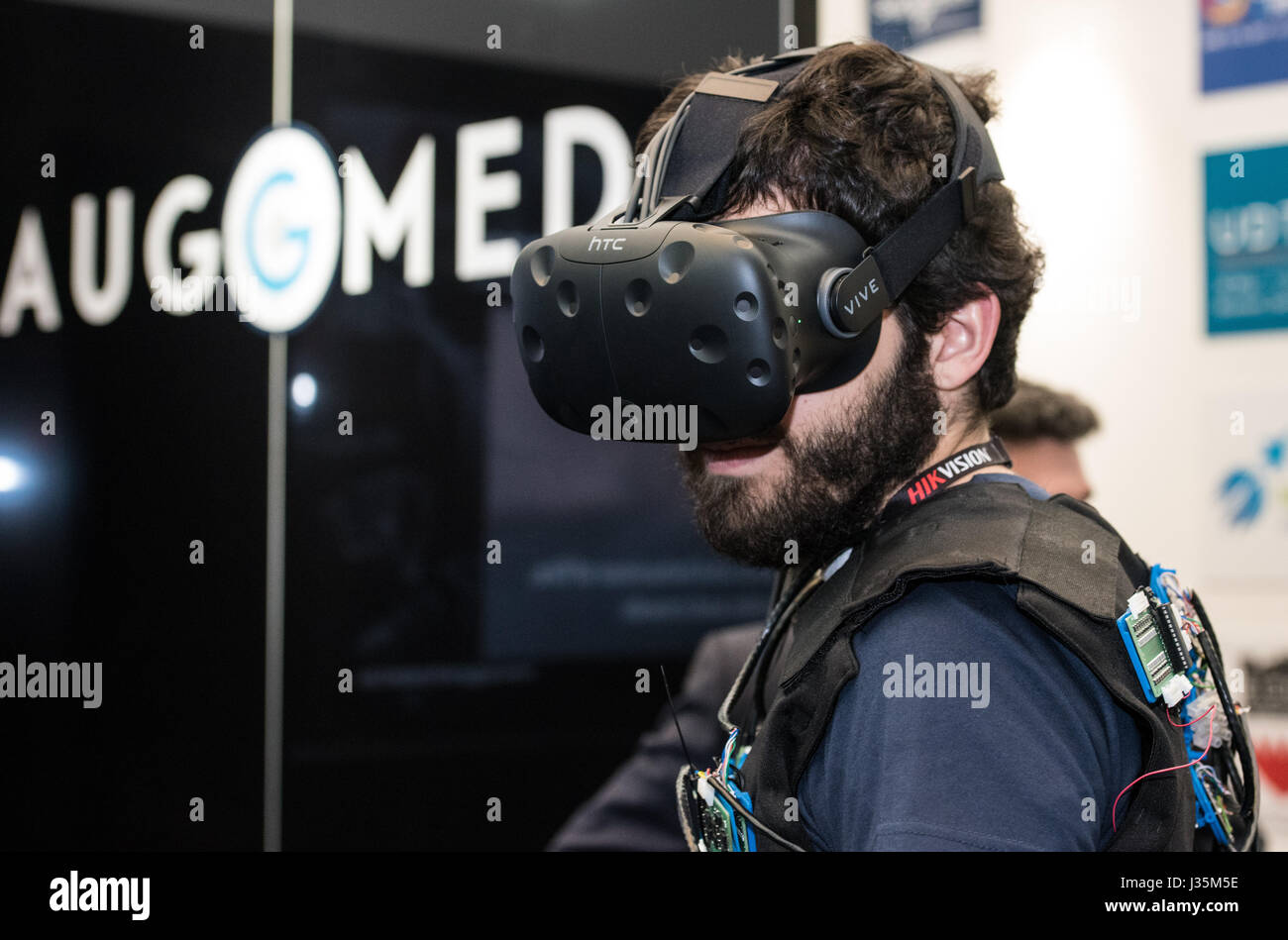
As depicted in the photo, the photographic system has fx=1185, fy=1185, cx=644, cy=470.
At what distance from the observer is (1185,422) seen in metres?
2.24

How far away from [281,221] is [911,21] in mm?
1369

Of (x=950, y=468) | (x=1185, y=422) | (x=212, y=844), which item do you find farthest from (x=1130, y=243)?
(x=212, y=844)

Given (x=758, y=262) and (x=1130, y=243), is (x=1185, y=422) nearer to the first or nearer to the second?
(x=1130, y=243)

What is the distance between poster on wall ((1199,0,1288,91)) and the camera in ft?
7.02

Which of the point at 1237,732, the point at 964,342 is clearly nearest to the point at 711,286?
the point at 964,342

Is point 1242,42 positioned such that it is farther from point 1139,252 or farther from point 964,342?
point 964,342

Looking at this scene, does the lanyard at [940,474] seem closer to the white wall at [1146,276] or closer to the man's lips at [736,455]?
the man's lips at [736,455]

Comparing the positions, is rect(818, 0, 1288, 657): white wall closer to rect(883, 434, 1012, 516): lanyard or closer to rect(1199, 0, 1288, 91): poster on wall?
rect(1199, 0, 1288, 91): poster on wall

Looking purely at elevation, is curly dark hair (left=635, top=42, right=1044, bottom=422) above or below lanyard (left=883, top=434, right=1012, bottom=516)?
above

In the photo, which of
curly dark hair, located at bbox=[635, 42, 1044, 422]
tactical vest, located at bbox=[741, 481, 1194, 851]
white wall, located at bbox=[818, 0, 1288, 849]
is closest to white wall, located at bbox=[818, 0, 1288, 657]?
white wall, located at bbox=[818, 0, 1288, 849]

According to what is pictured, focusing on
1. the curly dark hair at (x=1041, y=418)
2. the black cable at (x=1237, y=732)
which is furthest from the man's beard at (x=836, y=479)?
the curly dark hair at (x=1041, y=418)

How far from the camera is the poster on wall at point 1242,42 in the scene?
2141 mm

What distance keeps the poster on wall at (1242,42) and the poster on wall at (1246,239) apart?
138 millimetres

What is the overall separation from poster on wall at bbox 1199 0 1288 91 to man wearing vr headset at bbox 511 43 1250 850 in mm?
1308
